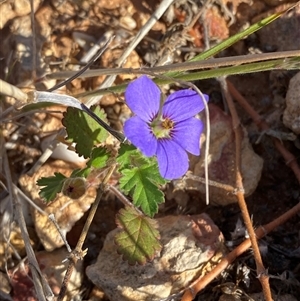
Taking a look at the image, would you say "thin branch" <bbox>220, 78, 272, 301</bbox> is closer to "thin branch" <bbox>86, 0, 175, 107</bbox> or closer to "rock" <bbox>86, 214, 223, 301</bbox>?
"rock" <bbox>86, 214, 223, 301</bbox>

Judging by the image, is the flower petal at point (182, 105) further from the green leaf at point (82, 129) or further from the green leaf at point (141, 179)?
the green leaf at point (82, 129)

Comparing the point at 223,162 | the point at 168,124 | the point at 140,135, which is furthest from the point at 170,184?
the point at 140,135

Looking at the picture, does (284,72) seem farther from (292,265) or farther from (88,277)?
(88,277)

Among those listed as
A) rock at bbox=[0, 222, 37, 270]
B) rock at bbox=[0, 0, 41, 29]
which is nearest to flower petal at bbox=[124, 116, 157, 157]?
rock at bbox=[0, 222, 37, 270]

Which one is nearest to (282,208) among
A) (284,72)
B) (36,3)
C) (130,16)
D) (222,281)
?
(222,281)

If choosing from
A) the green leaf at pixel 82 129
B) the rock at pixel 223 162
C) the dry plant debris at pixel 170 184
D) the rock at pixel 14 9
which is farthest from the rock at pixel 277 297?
the rock at pixel 14 9

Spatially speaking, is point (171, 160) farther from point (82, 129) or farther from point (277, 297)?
point (277, 297)

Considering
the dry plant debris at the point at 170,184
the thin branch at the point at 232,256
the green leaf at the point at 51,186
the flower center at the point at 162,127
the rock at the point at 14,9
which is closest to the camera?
the flower center at the point at 162,127
